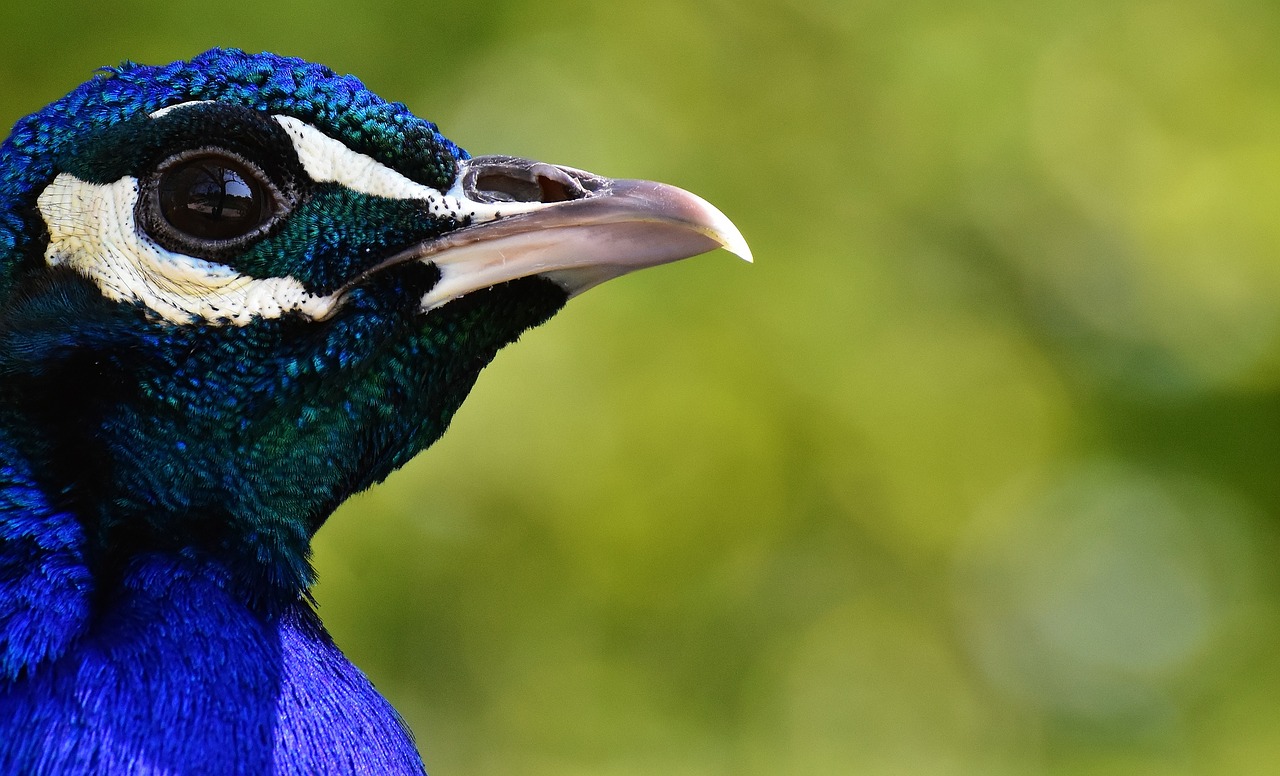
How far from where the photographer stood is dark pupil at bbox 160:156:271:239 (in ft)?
4.51

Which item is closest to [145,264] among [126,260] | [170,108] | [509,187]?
[126,260]

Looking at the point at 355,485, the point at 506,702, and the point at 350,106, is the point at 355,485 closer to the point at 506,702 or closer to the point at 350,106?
the point at 350,106

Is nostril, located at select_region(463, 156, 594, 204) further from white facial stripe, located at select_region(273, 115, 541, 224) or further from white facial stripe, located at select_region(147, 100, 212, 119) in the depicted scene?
white facial stripe, located at select_region(147, 100, 212, 119)

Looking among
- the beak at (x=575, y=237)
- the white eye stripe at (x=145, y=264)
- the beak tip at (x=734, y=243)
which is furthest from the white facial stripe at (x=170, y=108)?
the beak tip at (x=734, y=243)

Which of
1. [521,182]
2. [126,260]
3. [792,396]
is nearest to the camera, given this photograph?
[126,260]

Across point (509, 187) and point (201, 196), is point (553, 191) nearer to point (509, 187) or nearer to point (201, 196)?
point (509, 187)

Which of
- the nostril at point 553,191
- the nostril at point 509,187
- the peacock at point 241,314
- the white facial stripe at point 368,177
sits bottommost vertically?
the peacock at point 241,314

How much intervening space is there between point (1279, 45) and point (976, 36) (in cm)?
90

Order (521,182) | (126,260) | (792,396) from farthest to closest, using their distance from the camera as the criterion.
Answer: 1. (792,396)
2. (521,182)
3. (126,260)

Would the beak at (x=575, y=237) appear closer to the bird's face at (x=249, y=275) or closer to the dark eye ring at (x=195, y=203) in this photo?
the bird's face at (x=249, y=275)

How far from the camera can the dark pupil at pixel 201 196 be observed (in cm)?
138

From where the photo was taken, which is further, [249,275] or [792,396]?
[792,396]

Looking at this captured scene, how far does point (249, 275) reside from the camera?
4.56 feet

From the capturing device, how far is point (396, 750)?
1453 mm
